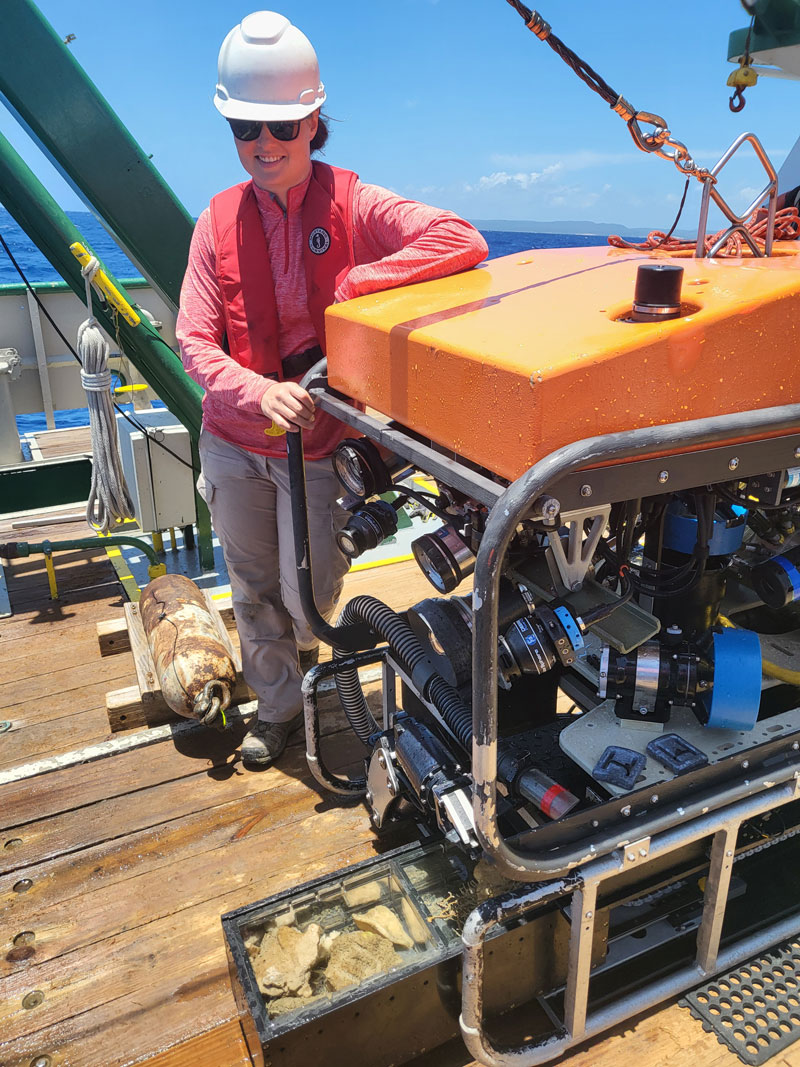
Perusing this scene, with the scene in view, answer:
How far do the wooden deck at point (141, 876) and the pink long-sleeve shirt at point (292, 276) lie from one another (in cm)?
104

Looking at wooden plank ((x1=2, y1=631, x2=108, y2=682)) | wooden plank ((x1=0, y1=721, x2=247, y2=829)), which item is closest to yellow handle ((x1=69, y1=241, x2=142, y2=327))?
wooden plank ((x1=2, y1=631, x2=108, y2=682))

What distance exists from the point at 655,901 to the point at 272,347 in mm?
1712

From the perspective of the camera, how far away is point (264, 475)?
7.88ft

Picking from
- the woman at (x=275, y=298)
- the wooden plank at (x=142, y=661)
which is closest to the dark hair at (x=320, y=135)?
the woman at (x=275, y=298)

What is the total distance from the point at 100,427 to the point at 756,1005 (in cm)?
294

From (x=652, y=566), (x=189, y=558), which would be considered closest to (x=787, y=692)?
(x=652, y=566)

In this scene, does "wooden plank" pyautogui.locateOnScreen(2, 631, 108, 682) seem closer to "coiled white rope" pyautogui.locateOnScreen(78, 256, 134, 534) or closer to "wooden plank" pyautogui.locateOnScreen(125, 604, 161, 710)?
"wooden plank" pyautogui.locateOnScreen(125, 604, 161, 710)

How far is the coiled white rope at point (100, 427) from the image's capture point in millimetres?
3295

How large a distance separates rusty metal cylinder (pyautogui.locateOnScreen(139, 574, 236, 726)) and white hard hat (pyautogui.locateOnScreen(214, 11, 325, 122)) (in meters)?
1.59

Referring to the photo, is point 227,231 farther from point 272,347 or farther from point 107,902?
point 107,902

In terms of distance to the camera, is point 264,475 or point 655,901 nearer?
point 655,901

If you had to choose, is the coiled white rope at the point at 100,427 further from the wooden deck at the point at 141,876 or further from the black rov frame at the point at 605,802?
the black rov frame at the point at 605,802

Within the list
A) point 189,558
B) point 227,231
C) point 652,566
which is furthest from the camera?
point 189,558

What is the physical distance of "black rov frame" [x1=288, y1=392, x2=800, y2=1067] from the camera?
1211mm
